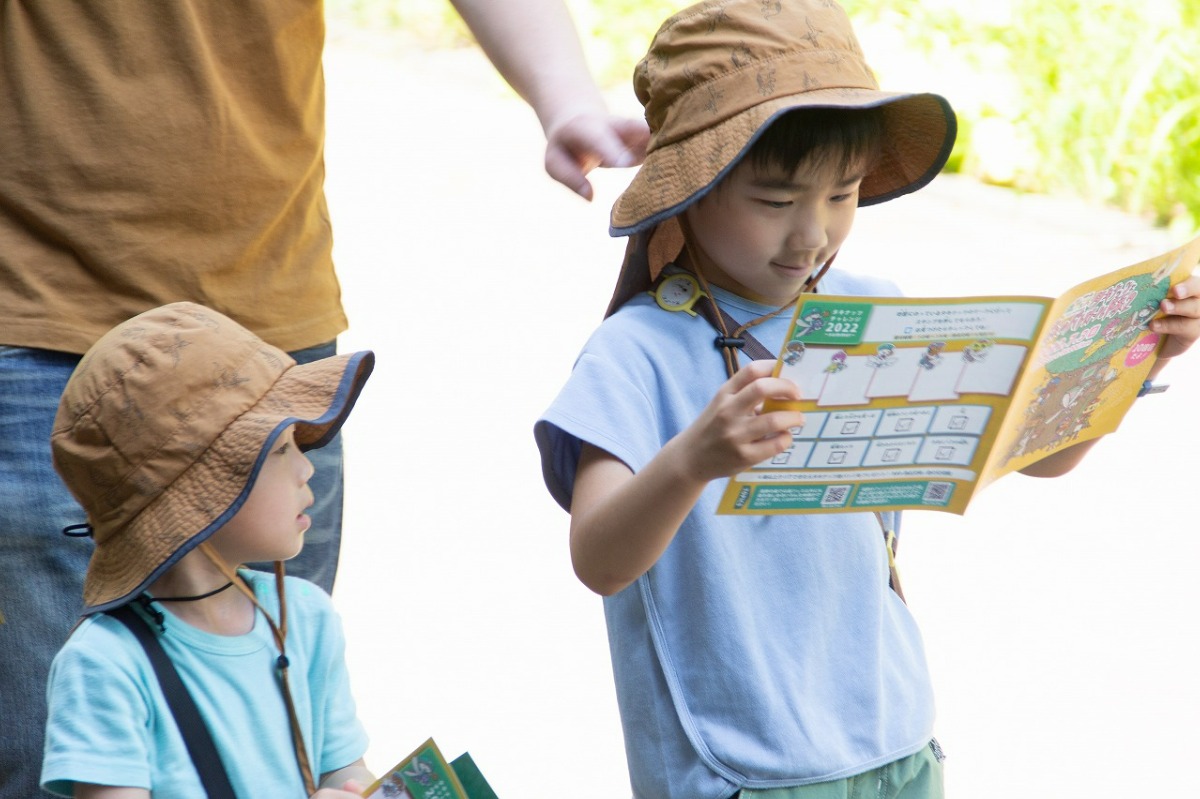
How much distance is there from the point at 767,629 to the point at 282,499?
613 mm

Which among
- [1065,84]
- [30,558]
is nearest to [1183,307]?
[30,558]

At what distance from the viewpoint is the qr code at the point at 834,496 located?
1.64 m

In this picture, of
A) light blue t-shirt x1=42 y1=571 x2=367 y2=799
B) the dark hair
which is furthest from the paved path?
the dark hair

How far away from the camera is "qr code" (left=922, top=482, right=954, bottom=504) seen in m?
1.70

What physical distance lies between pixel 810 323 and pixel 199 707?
2.76ft

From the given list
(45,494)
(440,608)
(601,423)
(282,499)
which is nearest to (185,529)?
(282,499)

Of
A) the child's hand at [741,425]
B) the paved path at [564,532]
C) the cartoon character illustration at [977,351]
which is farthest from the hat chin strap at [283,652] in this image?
the paved path at [564,532]

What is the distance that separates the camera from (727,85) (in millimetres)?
1791

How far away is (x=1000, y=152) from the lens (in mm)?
6867

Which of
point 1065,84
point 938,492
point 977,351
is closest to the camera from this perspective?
point 977,351

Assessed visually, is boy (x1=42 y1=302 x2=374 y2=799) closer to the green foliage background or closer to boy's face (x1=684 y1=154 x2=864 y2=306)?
boy's face (x1=684 y1=154 x2=864 y2=306)

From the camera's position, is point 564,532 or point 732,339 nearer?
point 732,339

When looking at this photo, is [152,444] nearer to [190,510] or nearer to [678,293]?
[190,510]

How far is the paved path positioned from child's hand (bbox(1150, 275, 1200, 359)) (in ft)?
5.26
